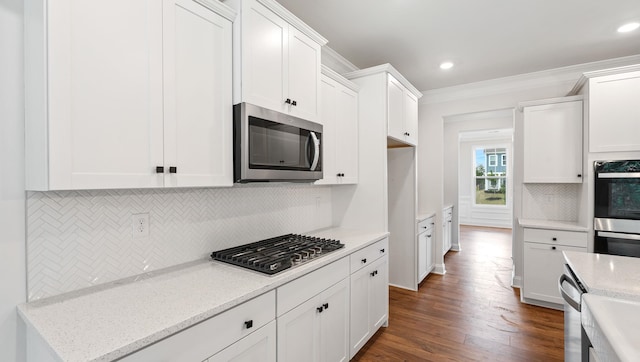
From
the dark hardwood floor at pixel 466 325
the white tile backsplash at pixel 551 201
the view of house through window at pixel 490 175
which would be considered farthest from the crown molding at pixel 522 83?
the view of house through window at pixel 490 175

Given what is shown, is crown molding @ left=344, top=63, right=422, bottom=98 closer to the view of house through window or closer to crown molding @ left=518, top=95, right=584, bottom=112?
crown molding @ left=518, top=95, right=584, bottom=112

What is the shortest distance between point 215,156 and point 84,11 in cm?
76

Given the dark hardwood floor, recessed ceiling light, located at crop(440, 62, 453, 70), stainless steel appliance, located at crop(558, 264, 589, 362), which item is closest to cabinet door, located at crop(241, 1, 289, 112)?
stainless steel appliance, located at crop(558, 264, 589, 362)

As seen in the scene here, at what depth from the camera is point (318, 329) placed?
1.77m

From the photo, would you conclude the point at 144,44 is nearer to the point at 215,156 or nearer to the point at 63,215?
the point at 215,156

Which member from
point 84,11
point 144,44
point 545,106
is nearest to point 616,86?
point 545,106

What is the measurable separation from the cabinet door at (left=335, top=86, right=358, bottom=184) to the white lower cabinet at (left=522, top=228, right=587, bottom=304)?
7.15 feet

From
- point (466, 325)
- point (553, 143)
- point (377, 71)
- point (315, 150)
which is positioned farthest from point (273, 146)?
point (553, 143)

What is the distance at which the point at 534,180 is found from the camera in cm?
340

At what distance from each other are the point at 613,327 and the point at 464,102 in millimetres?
3953

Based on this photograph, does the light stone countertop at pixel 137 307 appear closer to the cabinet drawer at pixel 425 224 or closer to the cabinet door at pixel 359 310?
the cabinet door at pixel 359 310

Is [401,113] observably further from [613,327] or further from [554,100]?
[613,327]

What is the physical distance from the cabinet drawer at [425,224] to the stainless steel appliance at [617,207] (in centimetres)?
167

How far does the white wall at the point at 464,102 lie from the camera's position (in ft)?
11.8
